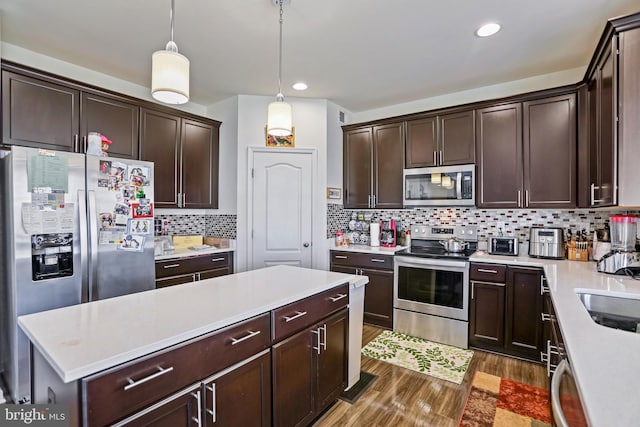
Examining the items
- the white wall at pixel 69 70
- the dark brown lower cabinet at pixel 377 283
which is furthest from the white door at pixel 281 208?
the white wall at pixel 69 70

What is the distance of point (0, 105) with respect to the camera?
2.34 m

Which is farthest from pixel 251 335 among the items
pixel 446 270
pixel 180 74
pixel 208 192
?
pixel 208 192

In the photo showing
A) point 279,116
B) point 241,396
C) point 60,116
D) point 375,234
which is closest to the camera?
point 241,396

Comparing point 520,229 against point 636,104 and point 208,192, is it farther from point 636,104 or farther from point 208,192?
point 208,192

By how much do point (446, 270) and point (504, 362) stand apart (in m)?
0.92

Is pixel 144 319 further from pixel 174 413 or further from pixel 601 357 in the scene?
pixel 601 357

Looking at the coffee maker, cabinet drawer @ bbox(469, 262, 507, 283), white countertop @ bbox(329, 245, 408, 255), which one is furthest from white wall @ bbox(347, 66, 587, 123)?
cabinet drawer @ bbox(469, 262, 507, 283)

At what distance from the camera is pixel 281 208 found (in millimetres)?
3787

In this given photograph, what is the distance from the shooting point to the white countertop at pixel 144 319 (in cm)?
99

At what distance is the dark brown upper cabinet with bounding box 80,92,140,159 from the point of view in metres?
2.84

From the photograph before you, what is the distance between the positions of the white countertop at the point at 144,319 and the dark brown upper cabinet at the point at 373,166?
218 centimetres

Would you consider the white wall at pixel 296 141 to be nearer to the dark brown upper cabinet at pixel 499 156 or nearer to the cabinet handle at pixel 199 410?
the dark brown upper cabinet at pixel 499 156

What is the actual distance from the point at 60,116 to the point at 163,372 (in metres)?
2.69

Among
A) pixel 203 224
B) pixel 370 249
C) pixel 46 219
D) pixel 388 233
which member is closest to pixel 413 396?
pixel 370 249
